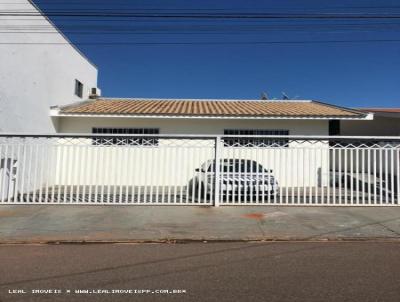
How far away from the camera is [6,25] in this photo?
1119cm

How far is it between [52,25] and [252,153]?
8.98 metres

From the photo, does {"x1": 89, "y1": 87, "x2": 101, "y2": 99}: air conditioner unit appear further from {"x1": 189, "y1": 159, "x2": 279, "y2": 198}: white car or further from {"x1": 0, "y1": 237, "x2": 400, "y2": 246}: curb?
{"x1": 0, "y1": 237, "x2": 400, "y2": 246}: curb

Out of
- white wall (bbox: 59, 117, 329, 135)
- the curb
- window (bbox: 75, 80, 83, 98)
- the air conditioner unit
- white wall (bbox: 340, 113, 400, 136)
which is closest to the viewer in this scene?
the curb

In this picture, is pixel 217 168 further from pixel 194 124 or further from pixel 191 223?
pixel 194 124

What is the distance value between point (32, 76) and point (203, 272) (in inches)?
406

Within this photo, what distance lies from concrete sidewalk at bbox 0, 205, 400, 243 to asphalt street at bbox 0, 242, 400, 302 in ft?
1.63

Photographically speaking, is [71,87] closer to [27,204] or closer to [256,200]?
[27,204]

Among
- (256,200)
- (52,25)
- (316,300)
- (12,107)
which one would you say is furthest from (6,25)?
(316,300)

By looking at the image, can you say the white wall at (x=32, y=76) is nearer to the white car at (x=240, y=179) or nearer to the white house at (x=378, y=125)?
the white car at (x=240, y=179)

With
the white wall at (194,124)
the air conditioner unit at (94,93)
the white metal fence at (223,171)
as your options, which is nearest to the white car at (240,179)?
the white metal fence at (223,171)

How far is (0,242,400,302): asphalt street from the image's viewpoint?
165 inches

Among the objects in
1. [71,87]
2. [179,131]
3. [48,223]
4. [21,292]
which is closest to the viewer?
[21,292]

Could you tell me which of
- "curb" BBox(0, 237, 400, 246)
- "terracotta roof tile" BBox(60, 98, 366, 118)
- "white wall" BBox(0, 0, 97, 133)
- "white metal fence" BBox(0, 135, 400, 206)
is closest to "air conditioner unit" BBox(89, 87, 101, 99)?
"terracotta roof tile" BBox(60, 98, 366, 118)

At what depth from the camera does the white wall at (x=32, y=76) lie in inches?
441
